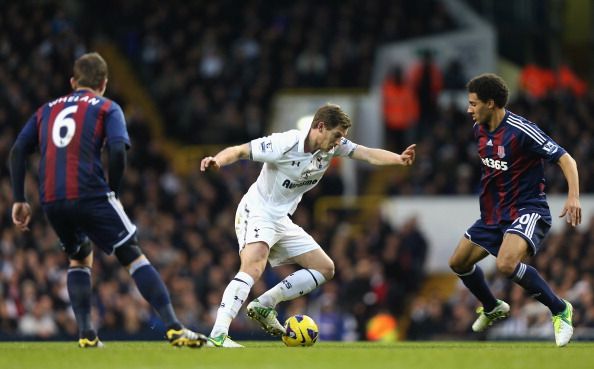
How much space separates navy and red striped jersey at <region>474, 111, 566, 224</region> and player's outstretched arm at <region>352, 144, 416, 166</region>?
0.62 m

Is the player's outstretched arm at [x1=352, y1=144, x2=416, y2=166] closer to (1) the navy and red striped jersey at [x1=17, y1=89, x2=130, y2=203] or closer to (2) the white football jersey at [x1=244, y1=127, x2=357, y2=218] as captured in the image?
(2) the white football jersey at [x1=244, y1=127, x2=357, y2=218]

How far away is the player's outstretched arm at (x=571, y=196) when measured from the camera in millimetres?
10633

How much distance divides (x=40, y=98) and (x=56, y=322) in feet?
18.0

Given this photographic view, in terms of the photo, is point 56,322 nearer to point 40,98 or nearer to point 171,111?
point 40,98

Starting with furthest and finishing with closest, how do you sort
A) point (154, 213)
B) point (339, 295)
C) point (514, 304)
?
point (154, 213)
point (339, 295)
point (514, 304)

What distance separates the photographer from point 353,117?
24469 millimetres

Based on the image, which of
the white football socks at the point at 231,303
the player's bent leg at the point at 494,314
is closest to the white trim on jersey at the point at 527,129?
the player's bent leg at the point at 494,314

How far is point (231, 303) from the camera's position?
1091 cm

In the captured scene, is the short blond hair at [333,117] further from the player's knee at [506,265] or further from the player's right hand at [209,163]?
the player's knee at [506,265]

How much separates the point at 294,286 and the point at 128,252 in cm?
214

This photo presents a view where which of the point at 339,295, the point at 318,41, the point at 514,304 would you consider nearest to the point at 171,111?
the point at 318,41

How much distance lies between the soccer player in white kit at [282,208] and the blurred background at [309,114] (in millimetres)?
5447

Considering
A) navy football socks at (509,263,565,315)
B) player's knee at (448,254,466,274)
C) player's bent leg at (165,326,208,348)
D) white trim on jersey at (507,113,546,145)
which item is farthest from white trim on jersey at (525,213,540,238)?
player's bent leg at (165,326,208,348)

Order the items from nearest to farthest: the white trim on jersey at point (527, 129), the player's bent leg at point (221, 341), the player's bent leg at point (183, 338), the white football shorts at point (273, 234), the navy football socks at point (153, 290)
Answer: the player's bent leg at point (183, 338)
the navy football socks at point (153, 290)
the player's bent leg at point (221, 341)
the white trim on jersey at point (527, 129)
the white football shorts at point (273, 234)
